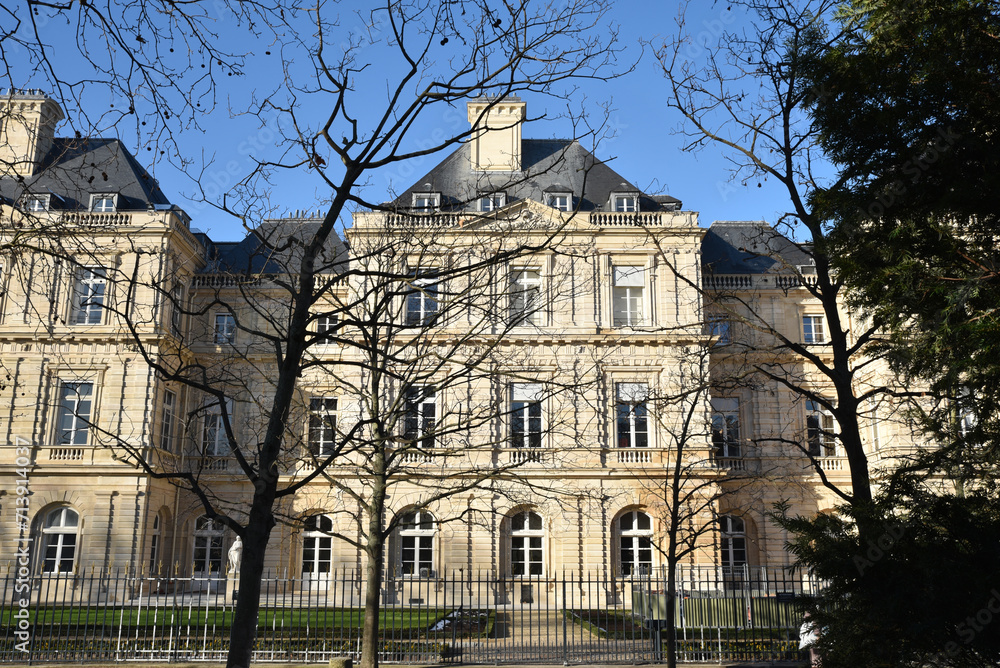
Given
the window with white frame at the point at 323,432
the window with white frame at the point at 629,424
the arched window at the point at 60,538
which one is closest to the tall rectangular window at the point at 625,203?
the window with white frame at the point at 629,424

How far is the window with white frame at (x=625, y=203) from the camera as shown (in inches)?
1157

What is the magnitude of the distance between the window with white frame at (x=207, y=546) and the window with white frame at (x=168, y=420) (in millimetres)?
2961

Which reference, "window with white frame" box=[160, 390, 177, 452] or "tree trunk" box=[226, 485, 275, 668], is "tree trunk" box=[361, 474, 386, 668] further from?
"window with white frame" box=[160, 390, 177, 452]

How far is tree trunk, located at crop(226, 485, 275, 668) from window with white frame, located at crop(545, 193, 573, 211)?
24.3 metres

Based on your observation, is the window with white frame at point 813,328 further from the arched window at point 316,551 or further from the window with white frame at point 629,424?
the arched window at point 316,551

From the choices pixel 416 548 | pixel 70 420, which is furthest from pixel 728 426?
pixel 70 420

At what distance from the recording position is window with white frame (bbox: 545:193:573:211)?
29119 mm

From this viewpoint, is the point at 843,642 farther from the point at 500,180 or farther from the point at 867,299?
the point at 500,180

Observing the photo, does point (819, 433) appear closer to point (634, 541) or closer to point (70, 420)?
point (634, 541)

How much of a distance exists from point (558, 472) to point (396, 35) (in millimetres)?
21951

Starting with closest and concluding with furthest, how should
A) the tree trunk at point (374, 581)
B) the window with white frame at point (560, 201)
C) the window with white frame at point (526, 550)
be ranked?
the tree trunk at point (374, 581) → the window with white frame at point (526, 550) → the window with white frame at point (560, 201)

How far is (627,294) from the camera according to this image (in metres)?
28.7

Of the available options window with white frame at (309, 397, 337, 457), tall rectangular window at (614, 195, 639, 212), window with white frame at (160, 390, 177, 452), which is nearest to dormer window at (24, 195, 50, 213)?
window with white frame at (309, 397, 337, 457)

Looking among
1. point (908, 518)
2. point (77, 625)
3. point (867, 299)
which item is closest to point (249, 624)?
point (908, 518)
